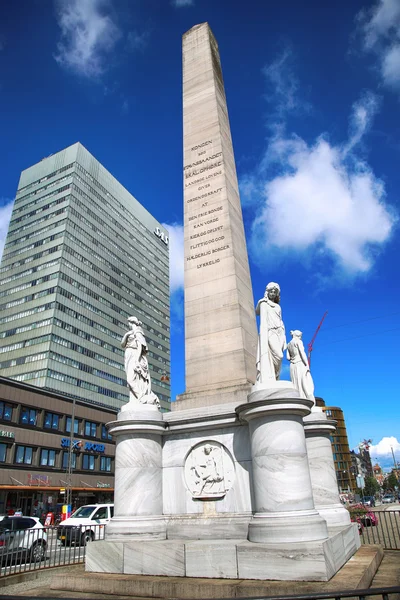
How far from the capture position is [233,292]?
11742 mm

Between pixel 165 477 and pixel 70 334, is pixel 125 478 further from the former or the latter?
pixel 70 334

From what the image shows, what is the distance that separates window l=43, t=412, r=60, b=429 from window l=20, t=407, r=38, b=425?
1.66 m

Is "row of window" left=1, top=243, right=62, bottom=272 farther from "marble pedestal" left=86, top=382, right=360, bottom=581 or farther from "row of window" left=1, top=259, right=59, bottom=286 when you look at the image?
"marble pedestal" left=86, top=382, right=360, bottom=581

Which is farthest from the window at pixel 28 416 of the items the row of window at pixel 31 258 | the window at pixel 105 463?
the row of window at pixel 31 258

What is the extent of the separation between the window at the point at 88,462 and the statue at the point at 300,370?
49086mm

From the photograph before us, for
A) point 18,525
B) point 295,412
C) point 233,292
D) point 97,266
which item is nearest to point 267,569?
point 295,412

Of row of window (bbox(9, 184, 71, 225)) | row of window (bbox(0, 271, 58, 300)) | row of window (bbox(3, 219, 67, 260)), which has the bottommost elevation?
row of window (bbox(0, 271, 58, 300))

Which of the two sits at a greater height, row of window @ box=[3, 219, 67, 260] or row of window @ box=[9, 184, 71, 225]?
row of window @ box=[9, 184, 71, 225]

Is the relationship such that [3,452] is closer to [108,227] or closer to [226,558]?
[226,558]

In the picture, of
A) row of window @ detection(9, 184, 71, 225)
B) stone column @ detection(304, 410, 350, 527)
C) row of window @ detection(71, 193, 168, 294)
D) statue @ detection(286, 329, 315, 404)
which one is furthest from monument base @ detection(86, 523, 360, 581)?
row of window @ detection(9, 184, 71, 225)

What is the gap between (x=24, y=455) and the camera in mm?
45875

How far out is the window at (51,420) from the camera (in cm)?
4984

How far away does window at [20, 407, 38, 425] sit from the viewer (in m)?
46.6

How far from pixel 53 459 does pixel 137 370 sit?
4560cm
